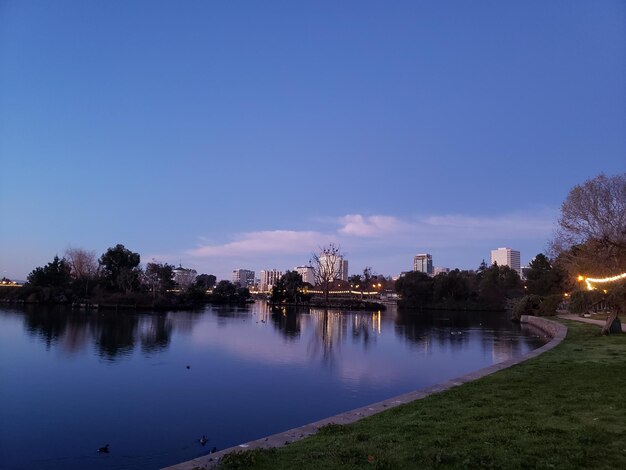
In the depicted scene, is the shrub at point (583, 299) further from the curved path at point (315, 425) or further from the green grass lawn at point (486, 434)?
the green grass lawn at point (486, 434)

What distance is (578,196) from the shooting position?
2959cm

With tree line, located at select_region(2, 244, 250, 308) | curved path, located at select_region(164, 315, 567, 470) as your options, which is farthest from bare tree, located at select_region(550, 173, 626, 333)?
tree line, located at select_region(2, 244, 250, 308)

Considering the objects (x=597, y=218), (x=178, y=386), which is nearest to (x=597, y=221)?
(x=597, y=218)

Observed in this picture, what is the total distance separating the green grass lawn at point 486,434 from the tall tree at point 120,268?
71.9 meters

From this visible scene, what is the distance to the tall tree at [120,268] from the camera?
249ft

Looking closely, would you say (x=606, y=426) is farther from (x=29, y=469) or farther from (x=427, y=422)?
(x=29, y=469)

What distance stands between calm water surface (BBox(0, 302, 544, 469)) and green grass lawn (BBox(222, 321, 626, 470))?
3.30m

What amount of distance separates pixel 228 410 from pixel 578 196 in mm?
26091

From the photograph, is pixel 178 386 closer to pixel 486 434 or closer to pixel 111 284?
pixel 486 434

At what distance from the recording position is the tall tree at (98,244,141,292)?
7581cm

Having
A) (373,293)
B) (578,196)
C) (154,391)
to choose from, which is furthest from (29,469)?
(373,293)

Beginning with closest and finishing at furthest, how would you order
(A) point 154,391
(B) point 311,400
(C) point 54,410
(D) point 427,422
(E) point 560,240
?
(D) point 427,422, (C) point 54,410, (B) point 311,400, (A) point 154,391, (E) point 560,240

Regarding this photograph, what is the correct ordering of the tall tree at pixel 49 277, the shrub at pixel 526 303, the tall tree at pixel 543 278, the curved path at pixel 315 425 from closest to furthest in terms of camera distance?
the curved path at pixel 315 425, the shrub at pixel 526 303, the tall tree at pixel 543 278, the tall tree at pixel 49 277

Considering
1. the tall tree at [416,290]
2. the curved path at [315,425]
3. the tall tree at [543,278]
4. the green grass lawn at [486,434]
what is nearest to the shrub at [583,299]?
the curved path at [315,425]
